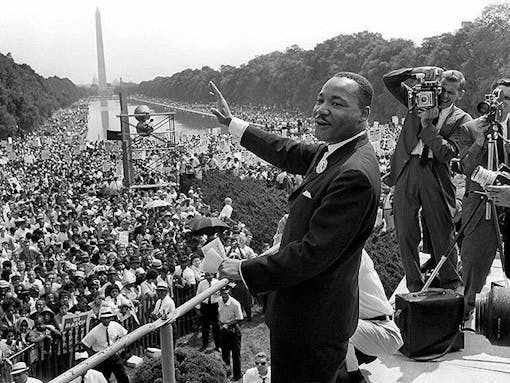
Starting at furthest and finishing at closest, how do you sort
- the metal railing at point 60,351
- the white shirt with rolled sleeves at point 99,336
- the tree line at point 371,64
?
the tree line at point 371,64, the metal railing at point 60,351, the white shirt with rolled sleeves at point 99,336

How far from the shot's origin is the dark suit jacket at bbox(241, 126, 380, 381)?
2.15 metres

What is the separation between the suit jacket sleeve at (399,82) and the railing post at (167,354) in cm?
238

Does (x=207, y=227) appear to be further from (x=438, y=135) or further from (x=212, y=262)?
(x=212, y=262)

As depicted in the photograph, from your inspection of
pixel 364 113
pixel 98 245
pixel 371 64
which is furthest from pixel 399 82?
pixel 371 64

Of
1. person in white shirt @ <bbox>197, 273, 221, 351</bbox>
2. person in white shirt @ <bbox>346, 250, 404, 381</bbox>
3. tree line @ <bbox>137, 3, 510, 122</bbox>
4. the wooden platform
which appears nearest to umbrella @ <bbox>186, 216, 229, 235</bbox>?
person in white shirt @ <bbox>197, 273, 221, 351</bbox>

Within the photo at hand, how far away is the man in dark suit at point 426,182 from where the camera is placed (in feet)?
12.9

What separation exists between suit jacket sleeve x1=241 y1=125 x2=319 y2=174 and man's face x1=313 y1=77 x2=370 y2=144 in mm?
328

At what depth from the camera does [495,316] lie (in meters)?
2.57

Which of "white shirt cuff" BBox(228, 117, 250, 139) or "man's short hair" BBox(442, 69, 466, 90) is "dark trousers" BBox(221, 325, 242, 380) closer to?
"man's short hair" BBox(442, 69, 466, 90)

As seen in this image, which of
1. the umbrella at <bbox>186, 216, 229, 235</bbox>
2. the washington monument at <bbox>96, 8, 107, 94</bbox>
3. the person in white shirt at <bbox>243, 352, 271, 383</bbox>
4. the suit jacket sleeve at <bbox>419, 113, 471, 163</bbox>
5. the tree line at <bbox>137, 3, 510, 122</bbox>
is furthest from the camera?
the washington monument at <bbox>96, 8, 107, 94</bbox>

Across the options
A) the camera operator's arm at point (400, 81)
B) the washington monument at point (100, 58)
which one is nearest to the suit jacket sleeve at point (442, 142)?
the camera operator's arm at point (400, 81)

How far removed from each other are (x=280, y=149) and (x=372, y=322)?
1.01 m

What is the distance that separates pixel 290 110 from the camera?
8219cm

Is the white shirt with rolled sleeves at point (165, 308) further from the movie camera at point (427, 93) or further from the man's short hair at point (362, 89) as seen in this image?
the movie camera at point (427, 93)
